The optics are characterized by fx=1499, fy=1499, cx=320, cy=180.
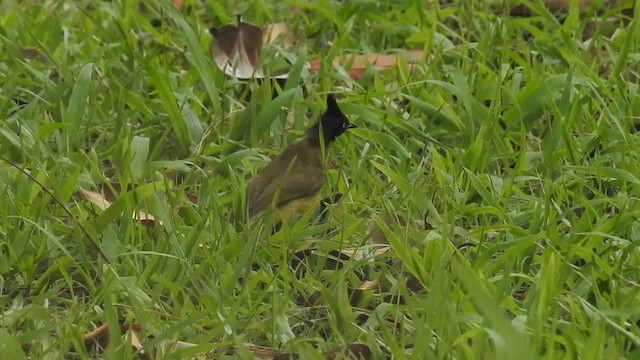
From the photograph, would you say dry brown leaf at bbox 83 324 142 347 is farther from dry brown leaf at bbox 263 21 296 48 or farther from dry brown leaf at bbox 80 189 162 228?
dry brown leaf at bbox 263 21 296 48

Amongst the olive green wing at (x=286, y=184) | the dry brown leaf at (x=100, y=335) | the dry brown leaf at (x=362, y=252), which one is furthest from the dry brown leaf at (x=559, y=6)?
the dry brown leaf at (x=100, y=335)

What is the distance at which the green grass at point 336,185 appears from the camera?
367 centimetres

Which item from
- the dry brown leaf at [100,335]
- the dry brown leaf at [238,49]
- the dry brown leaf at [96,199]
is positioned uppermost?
the dry brown leaf at [100,335]

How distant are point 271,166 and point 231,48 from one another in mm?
1053

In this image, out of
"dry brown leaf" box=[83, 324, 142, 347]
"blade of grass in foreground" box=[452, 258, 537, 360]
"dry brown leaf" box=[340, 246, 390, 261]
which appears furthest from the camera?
"dry brown leaf" box=[340, 246, 390, 261]

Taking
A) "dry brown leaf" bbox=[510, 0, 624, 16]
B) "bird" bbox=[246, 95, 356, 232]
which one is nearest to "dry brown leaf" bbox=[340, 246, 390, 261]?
"bird" bbox=[246, 95, 356, 232]

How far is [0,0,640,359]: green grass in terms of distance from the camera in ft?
12.0

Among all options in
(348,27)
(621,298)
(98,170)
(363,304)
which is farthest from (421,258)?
(348,27)

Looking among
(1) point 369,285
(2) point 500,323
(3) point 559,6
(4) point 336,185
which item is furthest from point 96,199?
(3) point 559,6

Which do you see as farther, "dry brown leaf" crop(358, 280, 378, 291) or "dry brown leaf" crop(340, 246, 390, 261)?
"dry brown leaf" crop(340, 246, 390, 261)

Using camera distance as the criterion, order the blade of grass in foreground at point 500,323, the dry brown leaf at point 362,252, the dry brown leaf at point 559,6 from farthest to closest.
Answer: the dry brown leaf at point 559,6 < the dry brown leaf at point 362,252 < the blade of grass in foreground at point 500,323

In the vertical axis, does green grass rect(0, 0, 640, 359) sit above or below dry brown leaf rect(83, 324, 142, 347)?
below

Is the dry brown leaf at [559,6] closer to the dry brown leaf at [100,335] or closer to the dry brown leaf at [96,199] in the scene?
the dry brown leaf at [96,199]

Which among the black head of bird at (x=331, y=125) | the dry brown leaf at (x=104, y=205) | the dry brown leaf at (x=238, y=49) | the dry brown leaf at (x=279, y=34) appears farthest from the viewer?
the dry brown leaf at (x=279, y=34)
